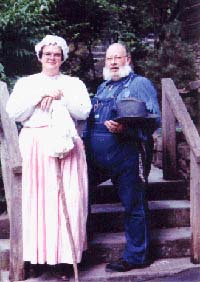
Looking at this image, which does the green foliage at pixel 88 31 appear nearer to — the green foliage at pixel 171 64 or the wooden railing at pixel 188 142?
the green foliage at pixel 171 64

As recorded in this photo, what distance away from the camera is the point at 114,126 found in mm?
4426

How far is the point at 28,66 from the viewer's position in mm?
6617

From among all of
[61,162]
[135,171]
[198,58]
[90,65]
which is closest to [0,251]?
[61,162]

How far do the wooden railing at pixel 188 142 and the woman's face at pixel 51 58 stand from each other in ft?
4.05

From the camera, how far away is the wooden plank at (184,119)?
4662 mm

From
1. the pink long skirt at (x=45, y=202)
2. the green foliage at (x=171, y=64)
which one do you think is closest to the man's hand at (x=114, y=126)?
the pink long skirt at (x=45, y=202)

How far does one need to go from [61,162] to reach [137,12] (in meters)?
5.98

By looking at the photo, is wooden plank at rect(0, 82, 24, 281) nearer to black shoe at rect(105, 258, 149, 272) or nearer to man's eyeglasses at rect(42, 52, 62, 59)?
man's eyeglasses at rect(42, 52, 62, 59)

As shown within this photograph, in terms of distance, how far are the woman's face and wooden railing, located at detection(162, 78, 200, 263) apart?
1235 millimetres

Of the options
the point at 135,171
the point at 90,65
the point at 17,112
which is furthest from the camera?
the point at 90,65

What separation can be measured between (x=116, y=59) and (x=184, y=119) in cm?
84

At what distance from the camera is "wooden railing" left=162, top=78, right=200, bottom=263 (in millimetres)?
4711

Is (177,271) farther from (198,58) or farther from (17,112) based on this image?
(198,58)

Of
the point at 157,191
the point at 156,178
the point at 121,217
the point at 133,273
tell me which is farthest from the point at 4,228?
the point at 156,178
